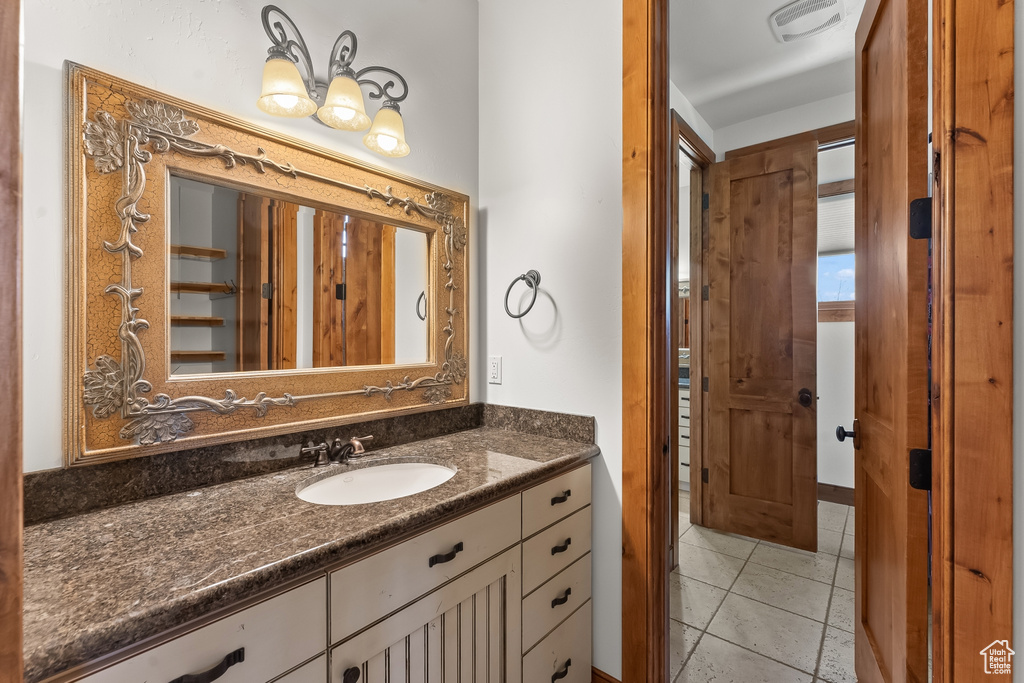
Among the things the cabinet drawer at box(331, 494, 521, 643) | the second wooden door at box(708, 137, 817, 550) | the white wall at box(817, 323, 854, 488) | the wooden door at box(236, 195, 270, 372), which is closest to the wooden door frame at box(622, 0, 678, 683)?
the cabinet drawer at box(331, 494, 521, 643)

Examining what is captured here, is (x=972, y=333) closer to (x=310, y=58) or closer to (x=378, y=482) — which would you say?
(x=378, y=482)

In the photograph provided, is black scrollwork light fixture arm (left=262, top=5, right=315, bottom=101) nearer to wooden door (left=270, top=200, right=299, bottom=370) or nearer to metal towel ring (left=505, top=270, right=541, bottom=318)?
wooden door (left=270, top=200, right=299, bottom=370)

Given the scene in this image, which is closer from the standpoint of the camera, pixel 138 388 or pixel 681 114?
pixel 138 388

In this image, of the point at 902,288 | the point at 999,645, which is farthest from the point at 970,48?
the point at 999,645

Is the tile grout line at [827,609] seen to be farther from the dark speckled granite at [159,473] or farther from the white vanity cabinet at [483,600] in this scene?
the dark speckled granite at [159,473]

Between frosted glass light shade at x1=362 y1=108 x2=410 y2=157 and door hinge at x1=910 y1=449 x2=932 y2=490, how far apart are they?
165cm

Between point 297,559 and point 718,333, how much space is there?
266 centimetres

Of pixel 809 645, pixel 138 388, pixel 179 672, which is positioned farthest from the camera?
pixel 809 645

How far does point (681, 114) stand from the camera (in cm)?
269

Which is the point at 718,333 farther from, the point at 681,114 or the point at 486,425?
the point at 486,425

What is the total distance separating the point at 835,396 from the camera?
3.17 metres

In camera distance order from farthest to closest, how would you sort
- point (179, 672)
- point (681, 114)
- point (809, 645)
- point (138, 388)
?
Answer: point (681, 114) < point (809, 645) < point (138, 388) < point (179, 672)

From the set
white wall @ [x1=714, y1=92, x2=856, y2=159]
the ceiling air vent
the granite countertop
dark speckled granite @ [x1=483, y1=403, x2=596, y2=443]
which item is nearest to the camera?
the granite countertop

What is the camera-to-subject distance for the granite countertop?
594mm
